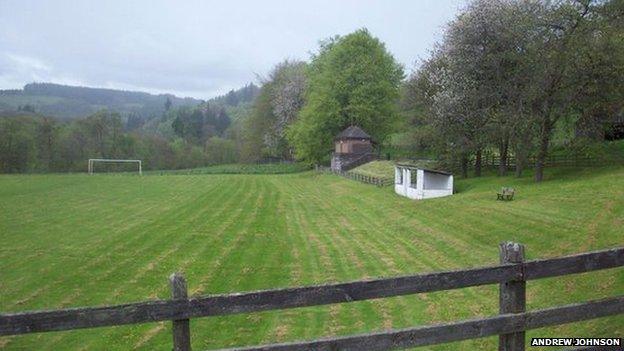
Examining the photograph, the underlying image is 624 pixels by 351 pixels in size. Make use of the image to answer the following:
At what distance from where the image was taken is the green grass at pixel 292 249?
11659mm

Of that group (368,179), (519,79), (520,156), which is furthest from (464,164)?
(519,79)

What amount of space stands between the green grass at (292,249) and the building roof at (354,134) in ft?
94.6

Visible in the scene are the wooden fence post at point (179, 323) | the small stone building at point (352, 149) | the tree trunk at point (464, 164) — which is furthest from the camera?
the small stone building at point (352, 149)

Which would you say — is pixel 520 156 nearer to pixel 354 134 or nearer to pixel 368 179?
pixel 368 179

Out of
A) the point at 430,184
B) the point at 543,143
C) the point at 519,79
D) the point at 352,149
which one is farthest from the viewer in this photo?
the point at 352,149

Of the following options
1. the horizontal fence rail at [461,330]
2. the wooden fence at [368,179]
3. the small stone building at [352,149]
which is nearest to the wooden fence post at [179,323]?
the horizontal fence rail at [461,330]

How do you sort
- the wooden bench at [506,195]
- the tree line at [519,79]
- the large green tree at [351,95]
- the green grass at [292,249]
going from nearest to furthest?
the green grass at [292,249]
the wooden bench at [506,195]
the tree line at [519,79]
the large green tree at [351,95]

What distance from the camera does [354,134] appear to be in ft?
225

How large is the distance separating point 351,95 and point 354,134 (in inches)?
233

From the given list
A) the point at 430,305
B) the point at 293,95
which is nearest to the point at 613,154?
the point at 430,305

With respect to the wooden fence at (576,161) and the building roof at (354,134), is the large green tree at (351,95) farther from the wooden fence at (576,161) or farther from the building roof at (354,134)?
the wooden fence at (576,161)

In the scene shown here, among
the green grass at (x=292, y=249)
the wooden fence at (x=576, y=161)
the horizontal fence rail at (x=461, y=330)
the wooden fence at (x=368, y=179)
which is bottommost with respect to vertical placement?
the green grass at (x=292, y=249)

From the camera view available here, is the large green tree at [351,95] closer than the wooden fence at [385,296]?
No

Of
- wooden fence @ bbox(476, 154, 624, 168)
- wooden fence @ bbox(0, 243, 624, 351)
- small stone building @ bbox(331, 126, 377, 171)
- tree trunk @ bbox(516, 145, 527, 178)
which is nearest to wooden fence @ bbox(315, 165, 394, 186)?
small stone building @ bbox(331, 126, 377, 171)
